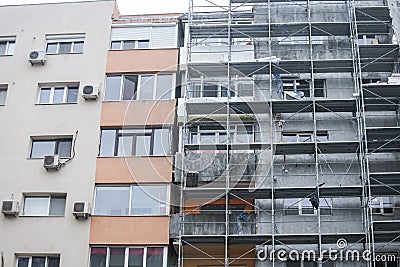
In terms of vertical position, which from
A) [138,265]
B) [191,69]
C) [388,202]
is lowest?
[138,265]

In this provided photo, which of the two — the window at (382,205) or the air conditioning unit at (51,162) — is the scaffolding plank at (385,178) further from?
the air conditioning unit at (51,162)

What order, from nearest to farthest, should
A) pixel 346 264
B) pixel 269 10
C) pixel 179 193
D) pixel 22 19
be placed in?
pixel 346 264, pixel 179 193, pixel 269 10, pixel 22 19

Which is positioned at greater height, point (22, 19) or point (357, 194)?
point (22, 19)

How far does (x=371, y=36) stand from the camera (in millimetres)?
20688

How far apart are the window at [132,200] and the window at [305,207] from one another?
3.55 metres

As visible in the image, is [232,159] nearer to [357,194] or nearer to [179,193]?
[179,193]

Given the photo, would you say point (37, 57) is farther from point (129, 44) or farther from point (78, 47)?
point (129, 44)

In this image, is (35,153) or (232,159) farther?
(35,153)

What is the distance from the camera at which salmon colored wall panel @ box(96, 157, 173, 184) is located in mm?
18875

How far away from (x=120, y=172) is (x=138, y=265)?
114 inches

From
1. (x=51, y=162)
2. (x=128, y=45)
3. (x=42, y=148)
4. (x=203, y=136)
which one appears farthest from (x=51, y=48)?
(x=203, y=136)

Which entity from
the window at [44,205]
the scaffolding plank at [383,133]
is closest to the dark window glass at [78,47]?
the window at [44,205]

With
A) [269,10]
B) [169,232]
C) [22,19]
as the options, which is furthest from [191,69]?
[22,19]

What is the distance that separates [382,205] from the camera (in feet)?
59.4
